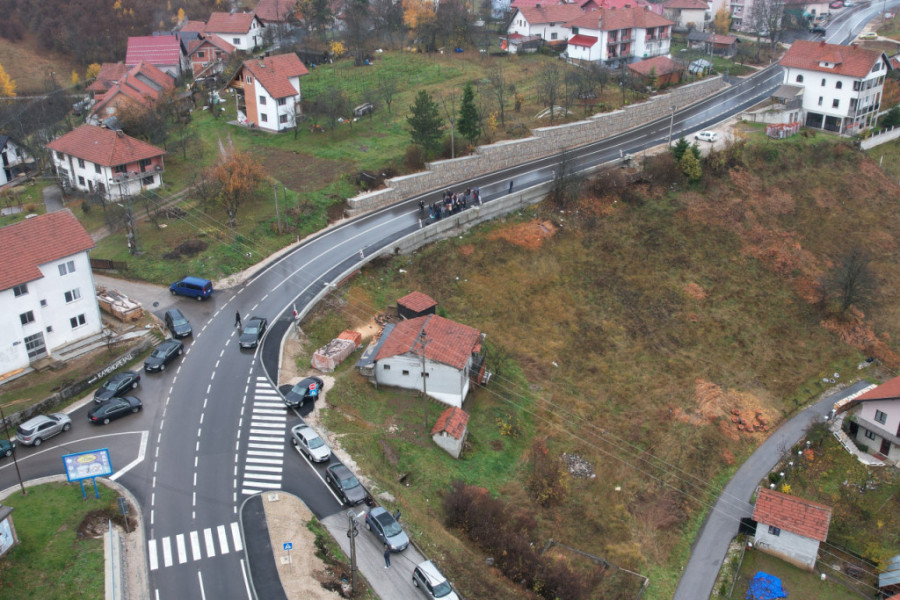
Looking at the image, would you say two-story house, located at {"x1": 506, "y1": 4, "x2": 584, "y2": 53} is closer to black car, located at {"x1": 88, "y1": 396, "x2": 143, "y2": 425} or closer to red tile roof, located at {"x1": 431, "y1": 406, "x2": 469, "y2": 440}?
red tile roof, located at {"x1": 431, "y1": 406, "x2": 469, "y2": 440}

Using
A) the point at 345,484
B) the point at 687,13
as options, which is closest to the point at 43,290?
the point at 345,484

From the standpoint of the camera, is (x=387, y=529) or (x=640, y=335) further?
(x=640, y=335)

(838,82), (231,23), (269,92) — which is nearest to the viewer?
(269,92)

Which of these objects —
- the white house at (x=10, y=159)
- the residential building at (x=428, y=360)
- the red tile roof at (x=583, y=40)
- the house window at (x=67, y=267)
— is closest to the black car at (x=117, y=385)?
the house window at (x=67, y=267)

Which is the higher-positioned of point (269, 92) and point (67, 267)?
point (269, 92)

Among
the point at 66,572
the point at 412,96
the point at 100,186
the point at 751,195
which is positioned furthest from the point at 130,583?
the point at 412,96

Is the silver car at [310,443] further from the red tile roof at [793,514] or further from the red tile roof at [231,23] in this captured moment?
the red tile roof at [231,23]

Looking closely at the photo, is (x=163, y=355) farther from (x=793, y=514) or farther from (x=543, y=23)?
(x=543, y=23)
